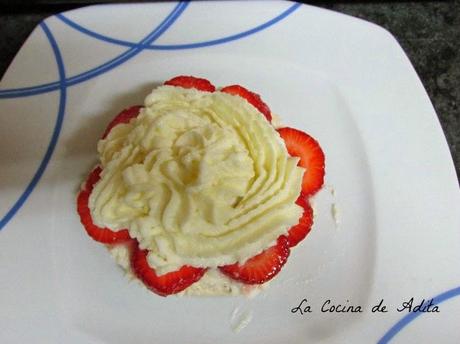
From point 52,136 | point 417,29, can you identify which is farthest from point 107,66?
point 417,29

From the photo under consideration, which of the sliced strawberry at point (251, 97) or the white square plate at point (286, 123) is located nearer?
the white square plate at point (286, 123)

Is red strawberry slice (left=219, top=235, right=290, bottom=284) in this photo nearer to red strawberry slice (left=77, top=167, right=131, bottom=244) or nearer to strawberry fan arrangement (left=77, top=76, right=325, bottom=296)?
strawberry fan arrangement (left=77, top=76, right=325, bottom=296)

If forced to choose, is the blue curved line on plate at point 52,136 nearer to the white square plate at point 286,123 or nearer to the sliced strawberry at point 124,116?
the white square plate at point 286,123

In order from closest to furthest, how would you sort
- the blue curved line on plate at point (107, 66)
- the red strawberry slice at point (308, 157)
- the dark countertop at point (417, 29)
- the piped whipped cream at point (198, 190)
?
1. the piped whipped cream at point (198, 190)
2. the red strawberry slice at point (308, 157)
3. the blue curved line on plate at point (107, 66)
4. the dark countertop at point (417, 29)

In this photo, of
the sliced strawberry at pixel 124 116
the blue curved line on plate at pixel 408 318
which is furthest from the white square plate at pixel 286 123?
the sliced strawberry at pixel 124 116

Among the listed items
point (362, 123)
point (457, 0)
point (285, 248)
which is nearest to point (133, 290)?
point (285, 248)

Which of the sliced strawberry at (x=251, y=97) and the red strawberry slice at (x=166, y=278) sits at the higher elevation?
the sliced strawberry at (x=251, y=97)
